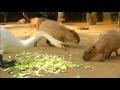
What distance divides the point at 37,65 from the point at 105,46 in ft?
3.73

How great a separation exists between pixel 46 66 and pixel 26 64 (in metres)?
0.29

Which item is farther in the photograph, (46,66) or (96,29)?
(96,29)

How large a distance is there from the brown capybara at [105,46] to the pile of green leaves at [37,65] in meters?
0.41

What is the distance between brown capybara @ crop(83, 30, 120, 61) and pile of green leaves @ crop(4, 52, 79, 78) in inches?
16.0

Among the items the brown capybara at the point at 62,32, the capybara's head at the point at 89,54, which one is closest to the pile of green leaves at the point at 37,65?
the capybara's head at the point at 89,54

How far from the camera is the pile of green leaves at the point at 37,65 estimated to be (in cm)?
350

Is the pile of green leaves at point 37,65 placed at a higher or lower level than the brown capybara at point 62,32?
lower

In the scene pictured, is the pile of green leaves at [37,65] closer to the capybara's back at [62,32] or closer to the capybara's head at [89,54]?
the capybara's head at [89,54]

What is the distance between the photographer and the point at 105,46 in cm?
439

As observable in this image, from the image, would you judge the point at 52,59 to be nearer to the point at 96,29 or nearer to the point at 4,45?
the point at 4,45

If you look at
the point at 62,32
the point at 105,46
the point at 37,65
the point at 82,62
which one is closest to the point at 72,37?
the point at 62,32

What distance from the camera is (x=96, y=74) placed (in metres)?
3.50
